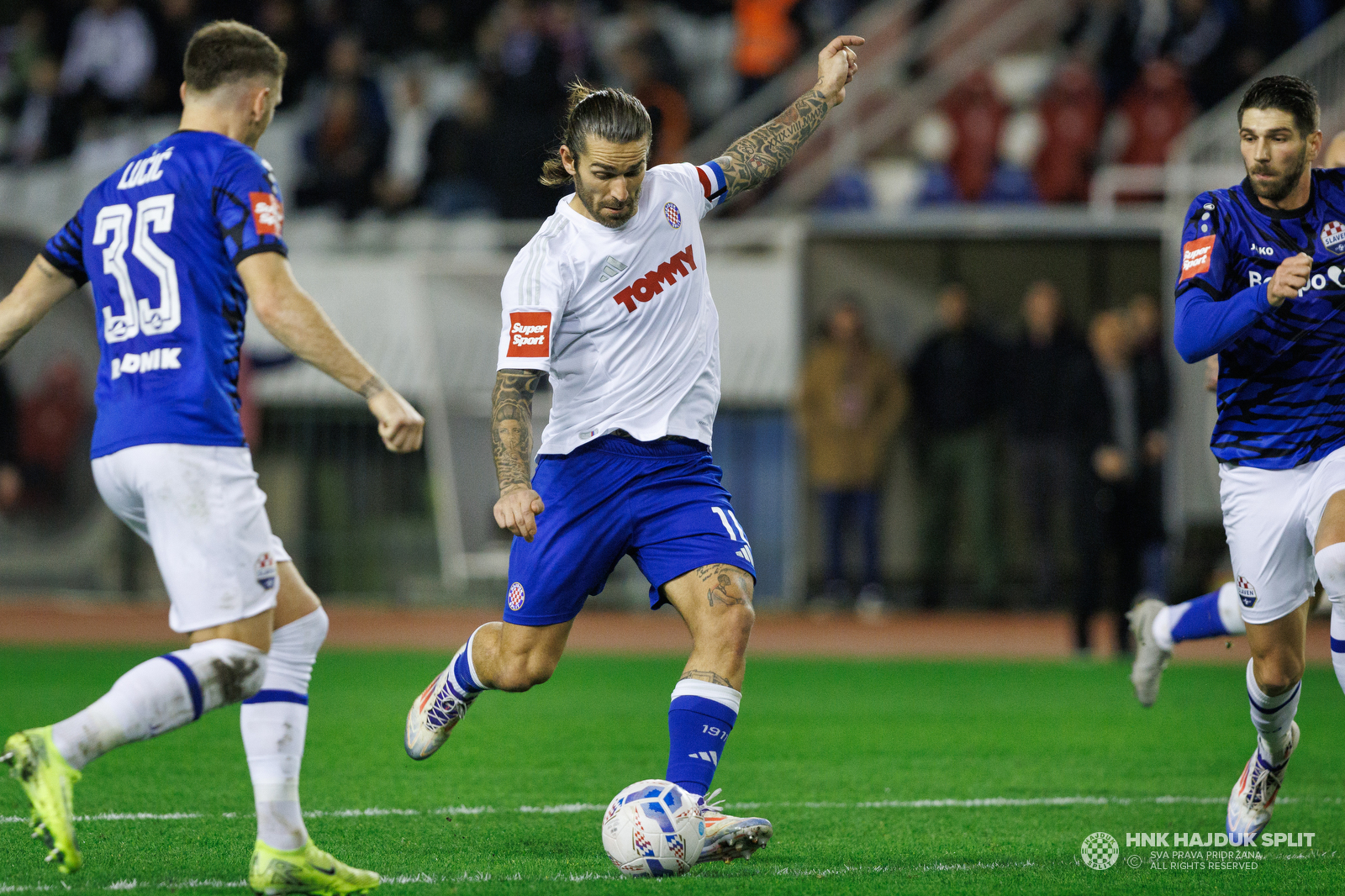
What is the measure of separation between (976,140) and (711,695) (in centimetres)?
1211

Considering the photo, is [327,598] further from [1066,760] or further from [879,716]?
[1066,760]

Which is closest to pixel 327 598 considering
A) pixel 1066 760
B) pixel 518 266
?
pixel 1066 760

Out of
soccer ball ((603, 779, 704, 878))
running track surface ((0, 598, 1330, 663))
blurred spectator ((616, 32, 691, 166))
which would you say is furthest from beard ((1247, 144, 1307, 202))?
blurred spectator ((616, 32, 691, 166))

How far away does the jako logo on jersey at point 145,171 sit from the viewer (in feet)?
14.9

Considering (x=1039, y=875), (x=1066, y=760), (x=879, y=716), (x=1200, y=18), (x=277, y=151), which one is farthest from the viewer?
(x=277, y=151)

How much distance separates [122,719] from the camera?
13.9 ft

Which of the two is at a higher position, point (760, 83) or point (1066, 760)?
point (760, 83)

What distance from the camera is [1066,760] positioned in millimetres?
7531

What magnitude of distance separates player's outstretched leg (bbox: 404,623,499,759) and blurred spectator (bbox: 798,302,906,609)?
9.17m

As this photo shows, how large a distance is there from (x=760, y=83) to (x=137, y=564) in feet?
26.7

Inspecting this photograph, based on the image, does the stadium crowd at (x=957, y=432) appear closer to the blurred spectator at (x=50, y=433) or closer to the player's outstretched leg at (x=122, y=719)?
the blurred spectator at (x=50, y=433)

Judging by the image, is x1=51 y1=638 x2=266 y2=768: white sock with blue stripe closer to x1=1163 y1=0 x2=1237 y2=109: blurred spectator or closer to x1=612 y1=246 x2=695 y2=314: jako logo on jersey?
x1=612 y1=246 x2=695 y2=314: jako logo on jersey

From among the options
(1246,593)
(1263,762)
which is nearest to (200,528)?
(1246,593)

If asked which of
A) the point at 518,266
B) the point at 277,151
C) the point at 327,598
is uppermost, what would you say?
the point at 277,151
